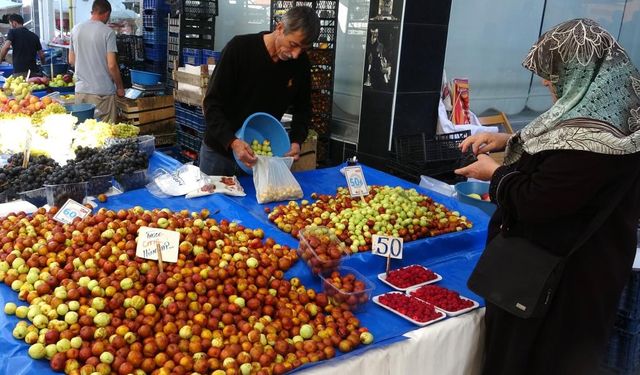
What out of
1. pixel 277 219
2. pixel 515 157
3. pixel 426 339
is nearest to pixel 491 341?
pixel 426 339

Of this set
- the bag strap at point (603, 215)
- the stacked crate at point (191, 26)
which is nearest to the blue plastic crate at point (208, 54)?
the stacked crate at point (191, 26)

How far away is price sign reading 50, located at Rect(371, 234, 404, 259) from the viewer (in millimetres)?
2279

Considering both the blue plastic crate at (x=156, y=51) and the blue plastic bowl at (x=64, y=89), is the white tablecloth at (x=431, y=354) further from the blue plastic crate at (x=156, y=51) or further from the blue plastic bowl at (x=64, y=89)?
the blue plastic crate at (x=156, y=51)

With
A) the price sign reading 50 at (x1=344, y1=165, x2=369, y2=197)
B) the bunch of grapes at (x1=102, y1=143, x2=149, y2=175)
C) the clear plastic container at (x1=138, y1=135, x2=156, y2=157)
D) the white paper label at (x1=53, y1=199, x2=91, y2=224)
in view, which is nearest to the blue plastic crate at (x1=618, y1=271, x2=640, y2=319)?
the price sign reading 50 at (x1=344, y1=165, x2=369, y2=197)

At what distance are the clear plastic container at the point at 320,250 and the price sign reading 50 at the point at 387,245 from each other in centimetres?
14

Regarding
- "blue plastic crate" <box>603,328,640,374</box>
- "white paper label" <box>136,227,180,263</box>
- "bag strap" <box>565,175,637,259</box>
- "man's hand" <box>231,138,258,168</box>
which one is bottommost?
"blue plastic crate" <box>603,328,640,374</box>

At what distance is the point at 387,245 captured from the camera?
7.47 ft

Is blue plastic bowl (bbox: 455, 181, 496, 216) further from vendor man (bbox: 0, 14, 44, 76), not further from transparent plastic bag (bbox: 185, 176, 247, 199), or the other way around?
vendor man (bbox: 0, 14, 44, 76)

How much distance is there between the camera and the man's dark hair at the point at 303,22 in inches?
105

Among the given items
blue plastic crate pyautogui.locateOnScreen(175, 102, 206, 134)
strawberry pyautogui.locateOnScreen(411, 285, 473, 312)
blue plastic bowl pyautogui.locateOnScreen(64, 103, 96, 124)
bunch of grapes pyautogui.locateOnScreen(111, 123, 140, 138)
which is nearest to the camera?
strawberry pyautogui.locateOnScreen(411, 285, 473, 312)

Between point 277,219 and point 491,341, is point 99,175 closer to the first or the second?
point 277,219

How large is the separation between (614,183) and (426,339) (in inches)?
32.5

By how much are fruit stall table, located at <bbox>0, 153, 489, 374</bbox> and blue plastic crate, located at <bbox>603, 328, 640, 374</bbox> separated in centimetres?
82

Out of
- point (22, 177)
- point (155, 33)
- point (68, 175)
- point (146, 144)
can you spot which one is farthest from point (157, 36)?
point (68, 175)
